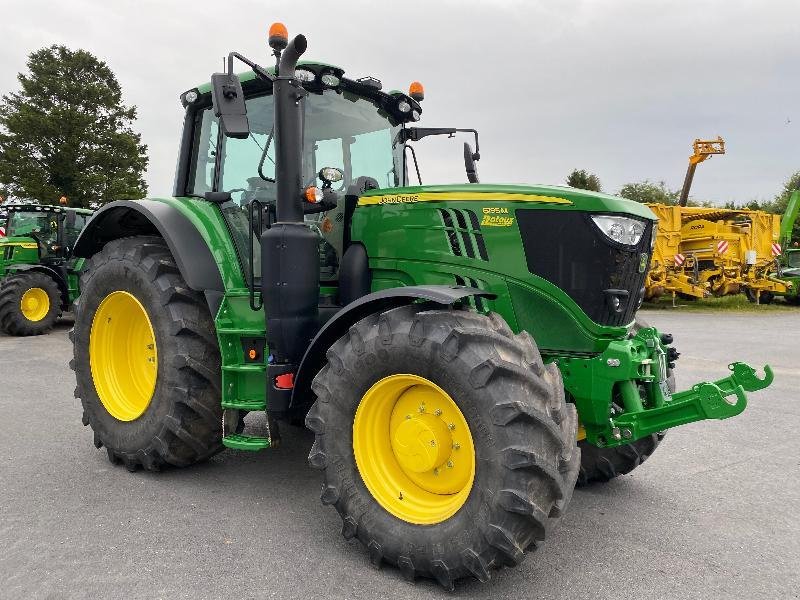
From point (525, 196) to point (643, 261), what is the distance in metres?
0.71

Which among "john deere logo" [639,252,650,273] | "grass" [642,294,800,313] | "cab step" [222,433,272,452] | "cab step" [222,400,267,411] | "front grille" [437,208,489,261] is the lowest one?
"grass" [642,294,800,313]

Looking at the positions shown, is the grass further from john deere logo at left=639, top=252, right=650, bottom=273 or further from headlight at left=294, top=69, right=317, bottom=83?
headlight at left=294, top=69, right=317, bottom=83

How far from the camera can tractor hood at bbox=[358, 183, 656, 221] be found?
2.92 meters

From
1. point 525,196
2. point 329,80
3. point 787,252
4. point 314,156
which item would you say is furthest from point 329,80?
point 787,252

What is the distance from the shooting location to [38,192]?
1215 inches

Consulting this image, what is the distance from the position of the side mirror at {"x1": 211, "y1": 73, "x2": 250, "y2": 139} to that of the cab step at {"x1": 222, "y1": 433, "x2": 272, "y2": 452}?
159cm

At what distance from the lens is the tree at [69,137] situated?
31.5 m

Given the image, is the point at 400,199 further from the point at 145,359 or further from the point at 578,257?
the point at 145,359

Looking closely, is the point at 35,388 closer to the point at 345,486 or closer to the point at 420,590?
the point at 345,486

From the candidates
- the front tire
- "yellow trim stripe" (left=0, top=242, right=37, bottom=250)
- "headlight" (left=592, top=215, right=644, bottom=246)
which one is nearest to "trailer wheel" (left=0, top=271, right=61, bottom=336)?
"yellow trim stripe" (left=0, top=242, right=37, bottom=250)

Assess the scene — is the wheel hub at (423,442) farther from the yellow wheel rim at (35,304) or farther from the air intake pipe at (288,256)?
the yellow wheel rim at (35,304)

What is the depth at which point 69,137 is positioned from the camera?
32.5m

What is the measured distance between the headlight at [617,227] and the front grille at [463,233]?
559 millimetres

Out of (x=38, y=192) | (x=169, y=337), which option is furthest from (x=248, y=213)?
(x=38, y=192)
